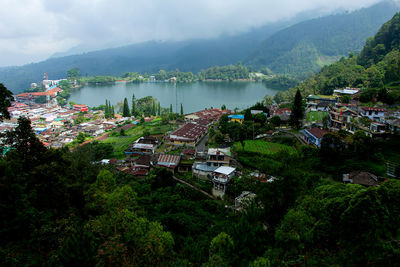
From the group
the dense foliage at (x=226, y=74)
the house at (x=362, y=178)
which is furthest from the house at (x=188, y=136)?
the dense foliage at (x=226, y=74)

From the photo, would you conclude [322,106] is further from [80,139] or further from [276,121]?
[80,139]

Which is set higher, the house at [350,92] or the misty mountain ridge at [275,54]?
the misty mountain ridge at [275,54]

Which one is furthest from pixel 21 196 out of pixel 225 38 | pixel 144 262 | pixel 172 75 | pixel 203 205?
pixel 225 38

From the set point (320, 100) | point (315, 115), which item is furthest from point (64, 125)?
point (320, 100)

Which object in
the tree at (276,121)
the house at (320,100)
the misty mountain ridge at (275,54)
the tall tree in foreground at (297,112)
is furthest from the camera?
the misty mountain ridge at (275,54)

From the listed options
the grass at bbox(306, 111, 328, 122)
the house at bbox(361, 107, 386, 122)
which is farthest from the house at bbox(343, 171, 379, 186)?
the grass at bbox(306, 111, 328, 122)

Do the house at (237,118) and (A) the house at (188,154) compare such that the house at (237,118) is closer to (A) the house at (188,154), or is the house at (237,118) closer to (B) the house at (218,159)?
(A) the house at (188,154)

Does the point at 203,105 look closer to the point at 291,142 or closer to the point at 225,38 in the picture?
the point at 291,142
